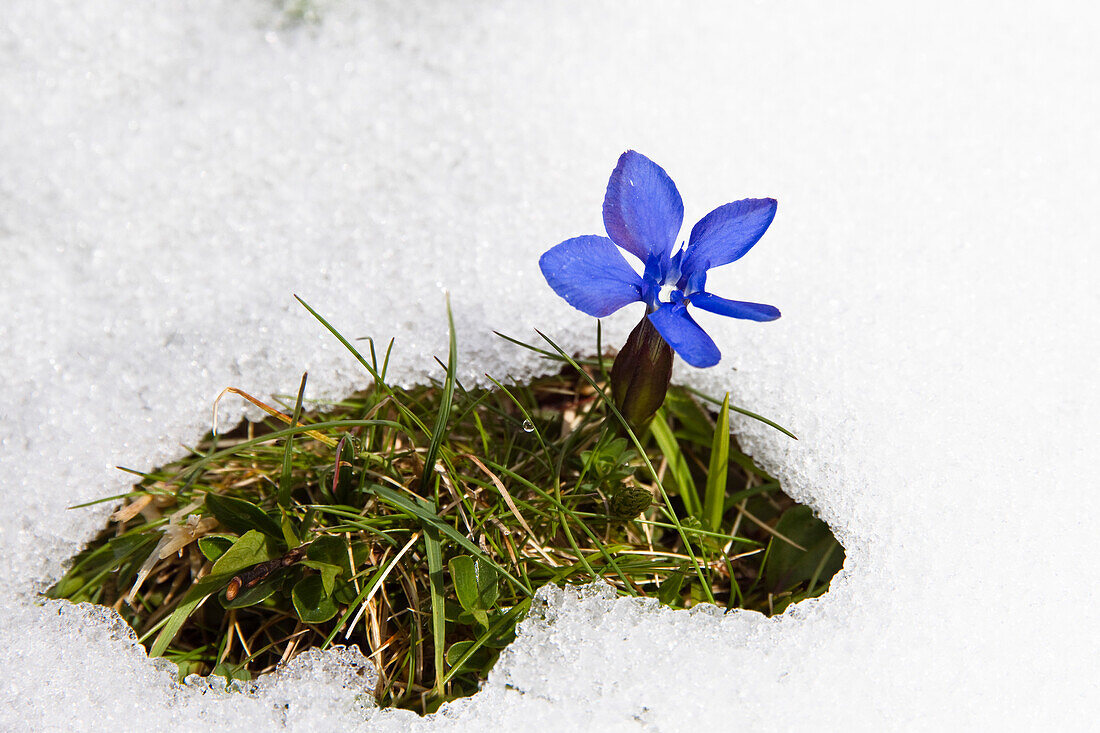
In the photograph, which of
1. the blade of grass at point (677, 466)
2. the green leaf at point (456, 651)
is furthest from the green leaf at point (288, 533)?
the blade of grass at point (677, 466)

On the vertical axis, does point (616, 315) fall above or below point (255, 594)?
above

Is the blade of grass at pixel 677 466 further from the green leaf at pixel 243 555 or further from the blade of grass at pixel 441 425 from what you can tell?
the green leaf at pixel 243 555

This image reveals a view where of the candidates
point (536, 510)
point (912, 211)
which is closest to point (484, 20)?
point (912, 211)

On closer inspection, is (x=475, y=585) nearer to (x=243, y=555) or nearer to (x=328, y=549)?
(x=328, y=549)

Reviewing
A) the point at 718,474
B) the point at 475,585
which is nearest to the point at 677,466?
the point at 718,474

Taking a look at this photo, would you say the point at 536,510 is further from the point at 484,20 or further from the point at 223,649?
the point at 484,20

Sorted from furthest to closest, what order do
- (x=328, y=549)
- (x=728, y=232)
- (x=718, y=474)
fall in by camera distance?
(x=718, y=474) → (x=328, y=549) → (x=728, y=232)
